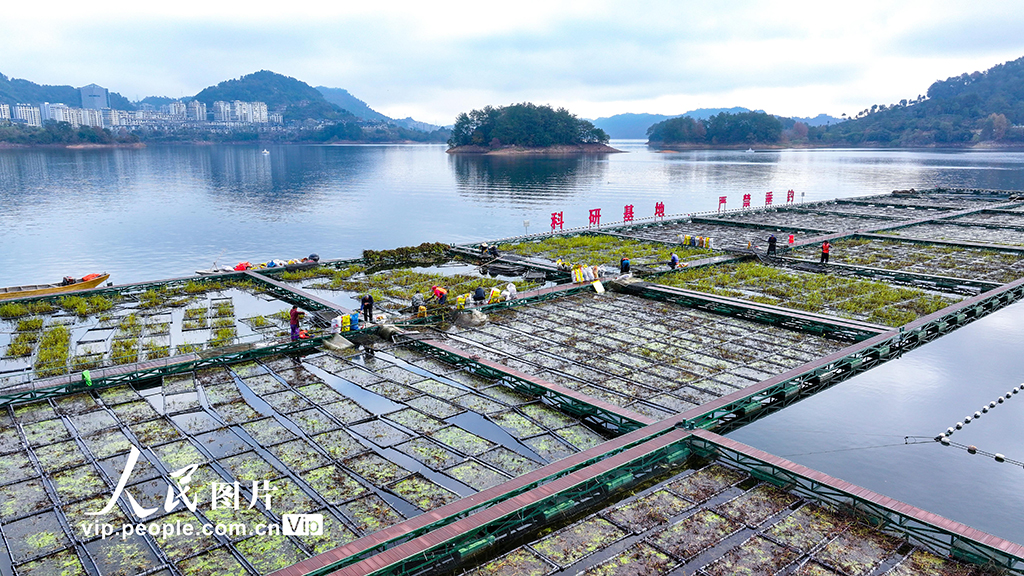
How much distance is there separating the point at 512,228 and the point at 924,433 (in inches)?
2513

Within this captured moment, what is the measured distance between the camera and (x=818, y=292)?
134ft

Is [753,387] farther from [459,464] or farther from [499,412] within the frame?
[459,464]

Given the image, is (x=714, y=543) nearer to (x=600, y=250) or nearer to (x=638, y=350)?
(x=638, y=350)

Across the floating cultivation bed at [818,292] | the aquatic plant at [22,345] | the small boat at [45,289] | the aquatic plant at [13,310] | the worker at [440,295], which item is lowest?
the aquatic plant at [22,345]

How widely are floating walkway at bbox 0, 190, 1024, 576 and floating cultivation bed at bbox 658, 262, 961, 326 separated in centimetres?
29

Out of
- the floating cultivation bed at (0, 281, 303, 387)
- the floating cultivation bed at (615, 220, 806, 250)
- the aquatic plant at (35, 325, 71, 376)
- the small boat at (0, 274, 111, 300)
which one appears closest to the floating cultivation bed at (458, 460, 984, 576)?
the floating cultivation bed at (0, 281, 303, 387)

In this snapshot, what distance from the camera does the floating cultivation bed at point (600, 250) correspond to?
176 ft

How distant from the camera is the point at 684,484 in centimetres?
1836

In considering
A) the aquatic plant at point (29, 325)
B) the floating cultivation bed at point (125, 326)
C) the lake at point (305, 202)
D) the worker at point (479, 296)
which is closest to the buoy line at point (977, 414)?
the worker at point (479, 296)

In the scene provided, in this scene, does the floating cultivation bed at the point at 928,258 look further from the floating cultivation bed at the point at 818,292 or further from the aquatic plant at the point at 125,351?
the aquatic plant at the point at 125,351

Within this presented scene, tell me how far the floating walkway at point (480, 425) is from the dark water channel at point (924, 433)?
109cm

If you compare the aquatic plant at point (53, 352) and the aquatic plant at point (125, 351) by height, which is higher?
the aquatic plant at point (125, 351)

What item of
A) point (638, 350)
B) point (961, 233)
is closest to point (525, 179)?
point (961, 233)

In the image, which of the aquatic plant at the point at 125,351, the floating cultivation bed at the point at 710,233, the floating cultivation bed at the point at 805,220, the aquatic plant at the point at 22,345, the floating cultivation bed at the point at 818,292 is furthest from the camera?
the floating cultivation bed at the point at 805,220
